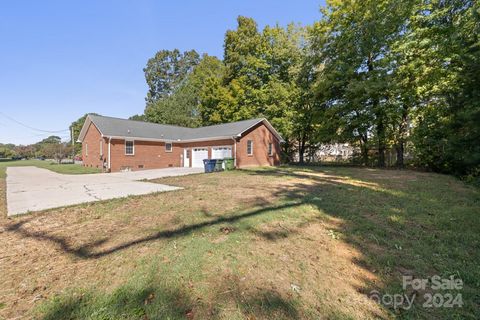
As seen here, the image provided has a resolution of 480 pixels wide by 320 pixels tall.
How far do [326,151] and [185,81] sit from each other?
31415mm

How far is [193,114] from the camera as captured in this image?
4091 cm

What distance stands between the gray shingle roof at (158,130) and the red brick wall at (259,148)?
0.65 metres

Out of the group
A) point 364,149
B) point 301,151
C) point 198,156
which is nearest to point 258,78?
point 301,151

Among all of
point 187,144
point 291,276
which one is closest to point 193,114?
point 187,144

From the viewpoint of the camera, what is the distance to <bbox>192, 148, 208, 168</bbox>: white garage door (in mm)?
22570

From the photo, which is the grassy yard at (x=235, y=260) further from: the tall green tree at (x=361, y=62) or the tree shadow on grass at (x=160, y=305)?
the tall green tree at (x=361, y=62)

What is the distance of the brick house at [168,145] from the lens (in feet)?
64.2

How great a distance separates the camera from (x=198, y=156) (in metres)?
23.2

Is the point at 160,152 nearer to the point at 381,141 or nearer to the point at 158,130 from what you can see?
the point at 158,130

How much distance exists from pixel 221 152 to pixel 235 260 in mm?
17668

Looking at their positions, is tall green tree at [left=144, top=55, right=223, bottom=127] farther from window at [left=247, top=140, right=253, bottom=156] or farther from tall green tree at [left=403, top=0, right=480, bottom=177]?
tall green tree at [left=403, top=0, right=480, bottom=177]

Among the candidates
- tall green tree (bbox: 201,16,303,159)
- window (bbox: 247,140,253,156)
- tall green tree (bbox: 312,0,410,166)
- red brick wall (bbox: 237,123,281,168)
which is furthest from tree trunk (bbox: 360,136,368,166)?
window (bbox: 247,140,253,156)

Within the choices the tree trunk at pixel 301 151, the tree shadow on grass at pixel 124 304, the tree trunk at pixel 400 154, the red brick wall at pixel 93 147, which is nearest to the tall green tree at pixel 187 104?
the red brick wall at pixel 93 147

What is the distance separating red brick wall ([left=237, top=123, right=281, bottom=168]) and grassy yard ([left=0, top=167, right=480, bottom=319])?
45.7 ft
